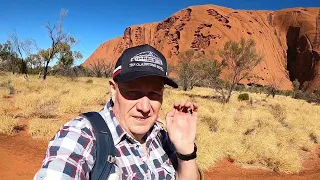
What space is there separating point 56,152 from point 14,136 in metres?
6.94

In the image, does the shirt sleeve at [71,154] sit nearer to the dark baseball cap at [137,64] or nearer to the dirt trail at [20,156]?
the dark baseball cap at [137,64]

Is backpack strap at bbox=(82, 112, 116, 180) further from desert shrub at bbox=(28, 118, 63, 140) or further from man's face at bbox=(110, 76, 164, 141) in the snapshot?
desert shrub at bbox=(28, 118, 63, 140)

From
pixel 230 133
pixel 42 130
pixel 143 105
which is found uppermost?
pixel 143 105

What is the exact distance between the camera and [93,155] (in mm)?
1173

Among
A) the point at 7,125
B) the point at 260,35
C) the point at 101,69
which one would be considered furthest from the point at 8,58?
the point at 260,35

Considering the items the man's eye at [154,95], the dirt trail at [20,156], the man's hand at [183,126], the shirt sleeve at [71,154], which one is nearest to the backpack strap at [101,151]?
the shirt sleeve at [71,154]

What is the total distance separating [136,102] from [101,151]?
1.44ft

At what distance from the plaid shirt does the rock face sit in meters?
68.0

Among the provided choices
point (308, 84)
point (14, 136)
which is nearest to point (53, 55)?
point (14, 136)

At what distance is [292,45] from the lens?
85.1 m

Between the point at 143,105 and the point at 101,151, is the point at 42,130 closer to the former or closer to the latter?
the point at 143,105

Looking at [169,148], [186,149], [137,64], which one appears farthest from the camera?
[169,148]

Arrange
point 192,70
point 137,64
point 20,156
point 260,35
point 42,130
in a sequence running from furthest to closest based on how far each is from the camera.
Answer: point 260,35, point 192,70, point 42,130, point 20,156, point 137,64

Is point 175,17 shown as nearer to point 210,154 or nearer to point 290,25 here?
point 290,25
